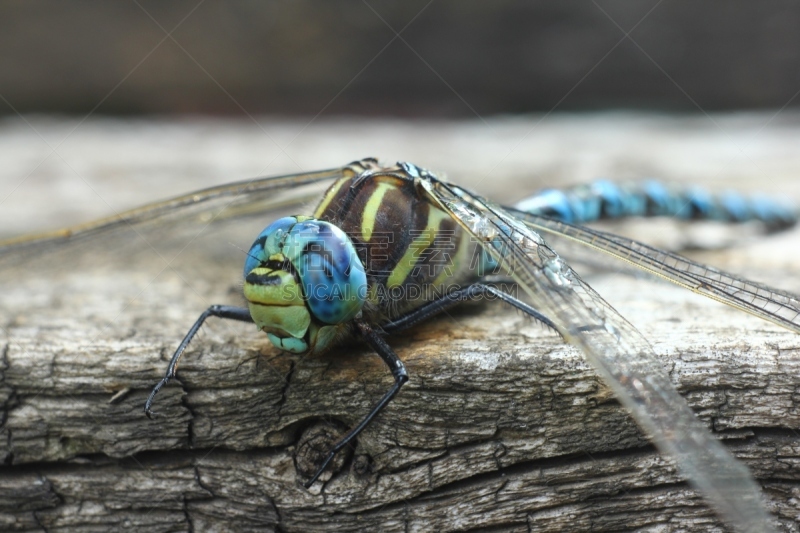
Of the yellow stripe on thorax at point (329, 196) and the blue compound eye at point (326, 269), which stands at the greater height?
the yellow stripe on thorax at point (329, 196)

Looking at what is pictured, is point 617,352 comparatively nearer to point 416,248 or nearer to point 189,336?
point 416,248

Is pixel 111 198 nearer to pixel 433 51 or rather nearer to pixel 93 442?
pixel 93 442

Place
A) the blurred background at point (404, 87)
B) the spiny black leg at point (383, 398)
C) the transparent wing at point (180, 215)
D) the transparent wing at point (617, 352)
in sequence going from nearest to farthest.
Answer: the transparent wing at point (617, 352) < the spiny black leg at point (383, 398) < the transparent wing at point (180, 215) < the blurred background at point (404, 87)

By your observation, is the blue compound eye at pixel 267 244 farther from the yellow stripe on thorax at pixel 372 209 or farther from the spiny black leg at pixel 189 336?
the yellow stripe on thorax at pixel 372 209

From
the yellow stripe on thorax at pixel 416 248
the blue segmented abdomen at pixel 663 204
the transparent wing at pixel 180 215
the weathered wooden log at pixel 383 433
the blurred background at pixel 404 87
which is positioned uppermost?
the blurred background at pixel 404 87

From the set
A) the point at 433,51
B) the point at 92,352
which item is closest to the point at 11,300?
the point at 92,352

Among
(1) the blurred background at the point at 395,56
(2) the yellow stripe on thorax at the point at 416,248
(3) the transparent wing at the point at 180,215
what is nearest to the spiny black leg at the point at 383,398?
(2) the yellow stripe on thorax at the point at 416,248

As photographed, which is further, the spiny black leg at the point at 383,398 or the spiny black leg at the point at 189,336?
the spiny black leg at the point at 189,336

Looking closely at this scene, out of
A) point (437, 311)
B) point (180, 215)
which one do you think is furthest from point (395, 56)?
point (437, 311)
